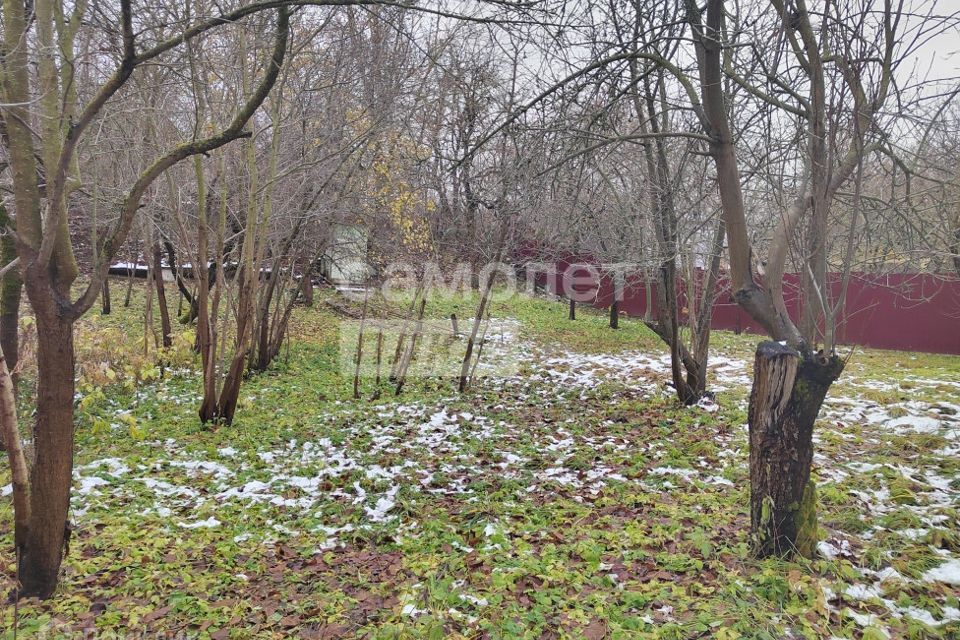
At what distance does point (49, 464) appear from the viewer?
3117 millimetres

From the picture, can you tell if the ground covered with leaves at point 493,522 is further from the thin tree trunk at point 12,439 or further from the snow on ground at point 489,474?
the thin tree trunk at point 12,439

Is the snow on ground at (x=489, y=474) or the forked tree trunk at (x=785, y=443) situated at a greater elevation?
the forked tree trunk at (x=785, y=443)

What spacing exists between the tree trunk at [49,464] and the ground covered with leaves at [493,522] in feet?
0.60

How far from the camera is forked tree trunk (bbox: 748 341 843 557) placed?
9.84 feet

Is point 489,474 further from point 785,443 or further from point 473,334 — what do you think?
point 473,334

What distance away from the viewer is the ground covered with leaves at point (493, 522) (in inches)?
111

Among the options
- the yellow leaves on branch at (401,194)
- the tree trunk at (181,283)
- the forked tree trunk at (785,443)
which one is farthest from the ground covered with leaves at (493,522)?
the tree trunk at (181,283)

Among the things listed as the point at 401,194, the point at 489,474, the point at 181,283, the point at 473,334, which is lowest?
the point at 489,474

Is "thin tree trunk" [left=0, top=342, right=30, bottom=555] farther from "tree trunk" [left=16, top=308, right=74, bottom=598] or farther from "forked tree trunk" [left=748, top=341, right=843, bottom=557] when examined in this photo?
"forked tree trunk" [left=748, top=341, right=843, bottom=557]

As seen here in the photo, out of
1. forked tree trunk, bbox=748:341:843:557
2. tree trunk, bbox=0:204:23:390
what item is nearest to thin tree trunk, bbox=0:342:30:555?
tree trunk, bbox=0:204:23:390

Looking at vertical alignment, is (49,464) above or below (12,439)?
below

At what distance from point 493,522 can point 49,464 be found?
2.76 m

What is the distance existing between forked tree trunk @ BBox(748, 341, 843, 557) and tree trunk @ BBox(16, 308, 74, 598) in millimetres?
3892

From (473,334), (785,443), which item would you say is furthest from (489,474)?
(473,334)
